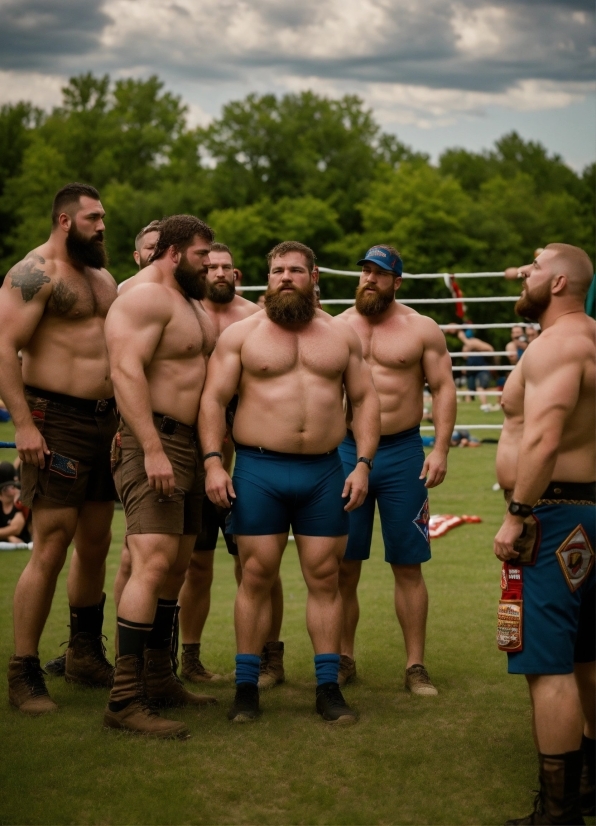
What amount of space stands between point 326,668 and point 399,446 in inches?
49.5

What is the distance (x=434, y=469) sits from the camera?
525cm

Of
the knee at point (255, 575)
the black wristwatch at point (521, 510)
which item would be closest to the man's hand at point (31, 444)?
the knee at point (255, 575)

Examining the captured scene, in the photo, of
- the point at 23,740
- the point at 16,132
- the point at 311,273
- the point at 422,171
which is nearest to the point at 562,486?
the point at 311,273

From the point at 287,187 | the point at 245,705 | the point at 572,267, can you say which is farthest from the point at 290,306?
the point at 287,187

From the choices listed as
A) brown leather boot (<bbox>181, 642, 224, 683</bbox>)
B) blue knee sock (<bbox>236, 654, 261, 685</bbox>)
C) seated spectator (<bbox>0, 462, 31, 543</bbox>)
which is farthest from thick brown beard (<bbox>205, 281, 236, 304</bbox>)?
seated spectator (<bbox>0, 462, 31, 543</bbox>)

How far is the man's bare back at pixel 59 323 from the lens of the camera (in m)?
4.66

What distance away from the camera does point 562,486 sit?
3.51m

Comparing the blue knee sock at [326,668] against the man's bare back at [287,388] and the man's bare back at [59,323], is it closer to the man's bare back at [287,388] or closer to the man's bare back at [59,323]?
the man's bare back at [287,388]

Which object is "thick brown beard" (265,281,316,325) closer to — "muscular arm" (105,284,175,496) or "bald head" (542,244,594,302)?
"muscular arm" (105,284,175,496)

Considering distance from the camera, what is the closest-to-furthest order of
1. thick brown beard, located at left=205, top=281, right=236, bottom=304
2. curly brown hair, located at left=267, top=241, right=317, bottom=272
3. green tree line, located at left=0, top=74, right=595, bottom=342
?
1. curly brown hair, located at left=267, top=241, right=317, bottom=272
2. thick brown beard, located at left=205, top=281, right=236, bottom=304
3. green tree line, located at left=0, top=74, right=595, bottom=342

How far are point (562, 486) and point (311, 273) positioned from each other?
1.81m

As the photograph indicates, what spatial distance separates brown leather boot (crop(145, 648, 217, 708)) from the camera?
4.85m

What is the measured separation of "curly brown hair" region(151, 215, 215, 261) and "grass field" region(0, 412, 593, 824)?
2.15 m

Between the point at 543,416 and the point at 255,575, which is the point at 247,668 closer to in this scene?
the point at 255,575
